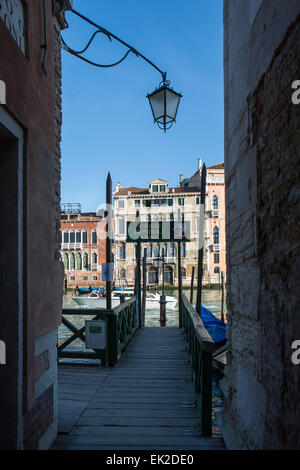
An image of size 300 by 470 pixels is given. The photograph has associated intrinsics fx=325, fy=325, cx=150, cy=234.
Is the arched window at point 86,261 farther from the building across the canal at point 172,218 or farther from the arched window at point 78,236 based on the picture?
the building across the canal at point 172,218

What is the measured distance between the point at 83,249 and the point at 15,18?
3868cm

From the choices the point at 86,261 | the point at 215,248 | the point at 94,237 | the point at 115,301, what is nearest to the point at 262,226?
the point at 115,301

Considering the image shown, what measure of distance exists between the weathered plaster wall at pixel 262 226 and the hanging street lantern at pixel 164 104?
4.06ft

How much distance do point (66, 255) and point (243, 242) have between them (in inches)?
1565

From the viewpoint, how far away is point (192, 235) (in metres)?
39.4

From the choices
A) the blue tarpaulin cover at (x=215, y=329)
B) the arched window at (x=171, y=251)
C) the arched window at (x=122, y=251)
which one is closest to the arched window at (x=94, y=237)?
the arched window at (x=122, y=251)

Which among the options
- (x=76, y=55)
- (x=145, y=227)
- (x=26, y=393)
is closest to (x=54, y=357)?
(x=26, y=393)

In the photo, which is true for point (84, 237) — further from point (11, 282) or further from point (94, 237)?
point (11, 282)

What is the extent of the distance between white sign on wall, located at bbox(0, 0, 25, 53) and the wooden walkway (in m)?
3.64

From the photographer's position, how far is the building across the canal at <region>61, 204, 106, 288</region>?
131ft

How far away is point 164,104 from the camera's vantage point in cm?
466

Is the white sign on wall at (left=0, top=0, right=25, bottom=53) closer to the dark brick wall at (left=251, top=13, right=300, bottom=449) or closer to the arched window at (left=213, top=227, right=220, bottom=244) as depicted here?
the dark brick wall at (left=251, top=13, right=300, bottom=449)

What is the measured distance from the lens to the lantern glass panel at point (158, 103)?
466 centimetres
